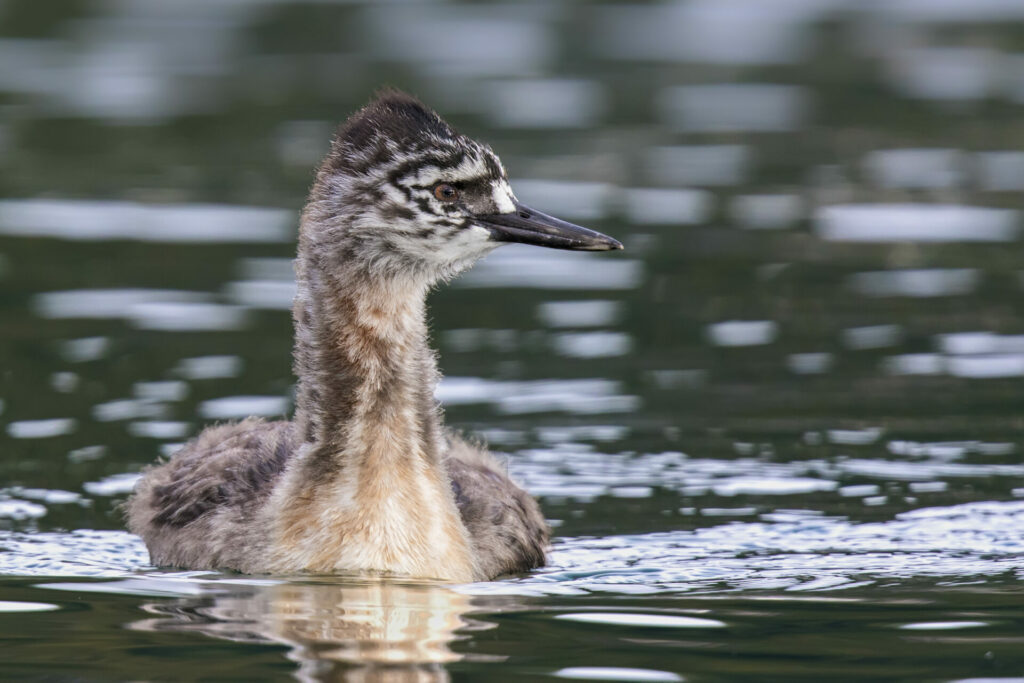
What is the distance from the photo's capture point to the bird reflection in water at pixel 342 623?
10.5 metres

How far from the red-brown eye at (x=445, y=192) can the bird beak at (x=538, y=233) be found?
177 mm

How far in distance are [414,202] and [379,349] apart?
0.86m

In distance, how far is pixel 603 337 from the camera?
59.4 ft

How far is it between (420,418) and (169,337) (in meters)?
6.08

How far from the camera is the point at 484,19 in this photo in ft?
111

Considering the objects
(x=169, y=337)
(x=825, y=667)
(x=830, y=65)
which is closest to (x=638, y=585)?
(x=825, y=667)

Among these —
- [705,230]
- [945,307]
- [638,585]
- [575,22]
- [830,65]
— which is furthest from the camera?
[575,22]

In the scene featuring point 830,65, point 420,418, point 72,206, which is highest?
point 830,65

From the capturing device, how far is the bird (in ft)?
40.5

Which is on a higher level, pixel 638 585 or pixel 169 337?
pixel 169 337

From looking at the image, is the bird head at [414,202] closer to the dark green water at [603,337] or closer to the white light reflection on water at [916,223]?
the dark green water at [603,337]

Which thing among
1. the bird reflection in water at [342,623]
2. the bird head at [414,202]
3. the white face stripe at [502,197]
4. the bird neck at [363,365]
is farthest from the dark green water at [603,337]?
the white face stripe at [502,197]

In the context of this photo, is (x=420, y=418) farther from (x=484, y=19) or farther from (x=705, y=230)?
(x=484, y=19)

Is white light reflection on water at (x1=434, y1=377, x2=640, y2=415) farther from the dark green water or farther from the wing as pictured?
Result: the wing
